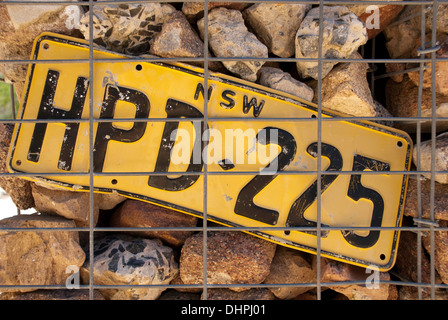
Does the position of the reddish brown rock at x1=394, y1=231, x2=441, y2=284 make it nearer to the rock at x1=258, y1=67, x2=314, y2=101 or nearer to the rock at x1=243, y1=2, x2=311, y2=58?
the rock at x1=258, y1=67, x2=314, y2=101

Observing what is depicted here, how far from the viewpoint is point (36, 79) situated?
1153 mm

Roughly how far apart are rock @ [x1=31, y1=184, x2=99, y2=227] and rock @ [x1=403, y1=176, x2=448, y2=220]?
0.92 metres

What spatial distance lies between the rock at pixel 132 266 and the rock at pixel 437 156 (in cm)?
78

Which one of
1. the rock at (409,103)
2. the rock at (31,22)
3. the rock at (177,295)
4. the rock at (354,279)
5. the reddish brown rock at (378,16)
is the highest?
the reddish brown rock at (378,16)

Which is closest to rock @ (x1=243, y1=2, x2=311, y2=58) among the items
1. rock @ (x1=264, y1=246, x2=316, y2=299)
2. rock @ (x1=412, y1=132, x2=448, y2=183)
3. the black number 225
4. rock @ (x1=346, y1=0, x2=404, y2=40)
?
rock @ (x1=346, y1=0, x2=404, y2=40)

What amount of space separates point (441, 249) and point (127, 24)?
3.61 ft

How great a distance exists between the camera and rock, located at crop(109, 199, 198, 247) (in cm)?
120

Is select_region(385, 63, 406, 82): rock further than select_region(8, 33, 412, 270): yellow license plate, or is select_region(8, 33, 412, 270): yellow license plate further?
select_region(385, 63, 406, 82): rock

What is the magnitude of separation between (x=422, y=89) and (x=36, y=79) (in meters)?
1.11

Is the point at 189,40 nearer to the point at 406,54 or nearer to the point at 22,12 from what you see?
the point at 22,12

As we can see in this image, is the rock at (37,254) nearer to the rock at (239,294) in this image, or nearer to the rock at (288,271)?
the rock at (239,294)

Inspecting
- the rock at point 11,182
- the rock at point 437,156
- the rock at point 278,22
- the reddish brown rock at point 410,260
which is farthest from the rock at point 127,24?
the reddish brown rock at point 410,260

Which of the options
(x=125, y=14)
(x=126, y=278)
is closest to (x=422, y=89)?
(x=125, y=14)

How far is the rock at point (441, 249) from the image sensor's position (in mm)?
1167
